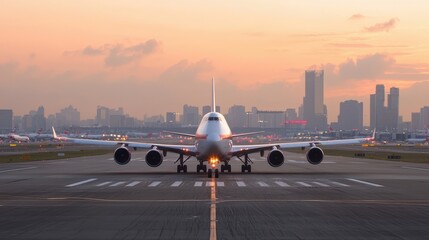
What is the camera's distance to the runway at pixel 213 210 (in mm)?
18578

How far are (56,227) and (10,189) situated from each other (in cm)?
1558

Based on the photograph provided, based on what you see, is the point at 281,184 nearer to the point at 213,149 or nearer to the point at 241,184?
the point at 241,184

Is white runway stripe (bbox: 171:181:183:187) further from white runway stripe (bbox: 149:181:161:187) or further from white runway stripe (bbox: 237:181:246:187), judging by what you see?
white runway stripe (bbox: 237:181:246:187)

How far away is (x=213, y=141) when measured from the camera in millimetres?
44219

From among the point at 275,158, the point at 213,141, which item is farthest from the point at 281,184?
the point at 275,158

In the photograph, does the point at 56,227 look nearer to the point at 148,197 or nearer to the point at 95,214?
the point at 95,214

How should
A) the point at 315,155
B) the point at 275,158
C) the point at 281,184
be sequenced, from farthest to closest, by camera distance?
the point at 315,155, the point at 275,158, the point at 281,184

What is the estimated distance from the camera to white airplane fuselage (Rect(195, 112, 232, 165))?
44419mm

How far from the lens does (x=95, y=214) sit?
2309 cm

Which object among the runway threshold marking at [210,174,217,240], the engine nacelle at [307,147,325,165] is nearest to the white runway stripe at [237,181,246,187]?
the runway threshold marking at [210,174,217,240]

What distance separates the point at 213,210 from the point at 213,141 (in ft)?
65.7

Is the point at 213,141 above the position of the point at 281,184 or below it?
above

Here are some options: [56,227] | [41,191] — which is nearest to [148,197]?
[41,191]

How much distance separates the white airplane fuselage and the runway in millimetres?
5038
